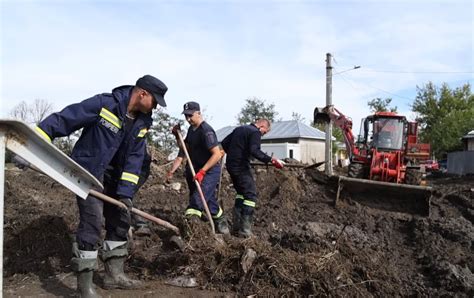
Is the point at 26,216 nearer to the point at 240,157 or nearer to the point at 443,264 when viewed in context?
the point at 240,157

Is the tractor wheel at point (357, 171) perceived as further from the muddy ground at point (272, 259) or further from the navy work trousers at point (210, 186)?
the navy work trousers at point (210, 186)

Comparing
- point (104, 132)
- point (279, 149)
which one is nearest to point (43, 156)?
point (104, 132)

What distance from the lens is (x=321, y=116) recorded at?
551 inches

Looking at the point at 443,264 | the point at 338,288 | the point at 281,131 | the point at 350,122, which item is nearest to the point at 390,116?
the point at 350,122

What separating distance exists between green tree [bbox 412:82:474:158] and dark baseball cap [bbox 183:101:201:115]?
1540 inches

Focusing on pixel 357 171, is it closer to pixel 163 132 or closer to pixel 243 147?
pixel 243 147

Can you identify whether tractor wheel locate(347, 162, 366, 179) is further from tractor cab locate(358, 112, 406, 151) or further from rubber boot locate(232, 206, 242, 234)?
rubber boot locate(232, 206, 242, 234)

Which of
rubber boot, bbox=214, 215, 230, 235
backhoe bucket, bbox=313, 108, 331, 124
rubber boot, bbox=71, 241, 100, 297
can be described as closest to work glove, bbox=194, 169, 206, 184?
rubber boot, bbox=214, 215, 230, 235

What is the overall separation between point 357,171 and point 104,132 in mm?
9265

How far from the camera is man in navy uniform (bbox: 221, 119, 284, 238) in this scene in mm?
6242

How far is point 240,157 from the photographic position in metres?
6.37

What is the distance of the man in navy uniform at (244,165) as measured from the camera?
20.5 feet

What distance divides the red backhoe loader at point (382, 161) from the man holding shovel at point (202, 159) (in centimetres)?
411

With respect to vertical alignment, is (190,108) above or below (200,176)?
above
